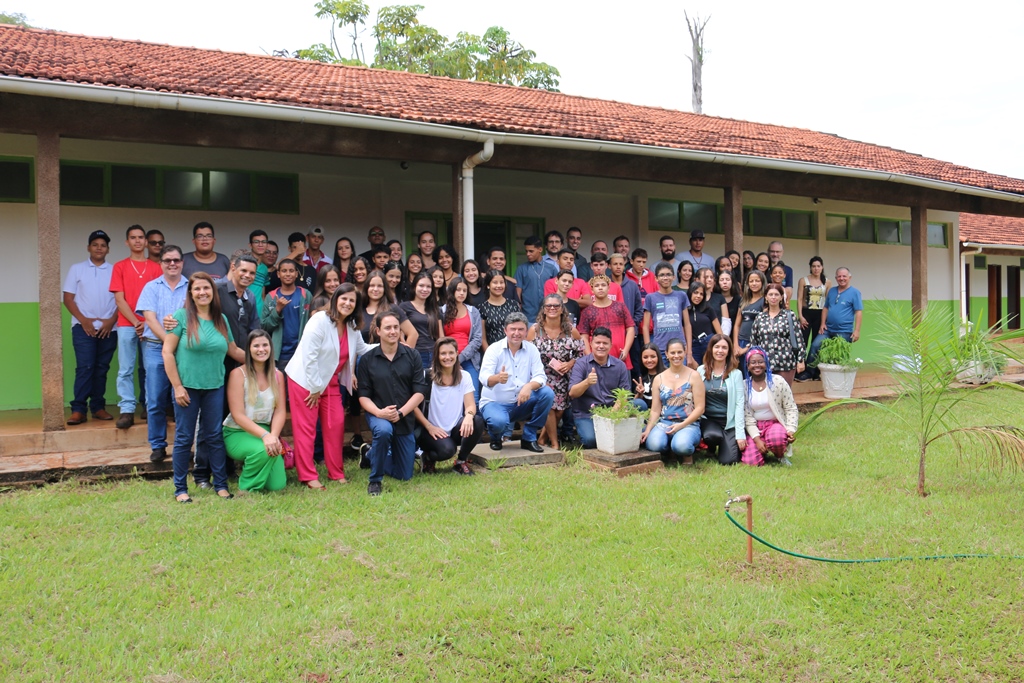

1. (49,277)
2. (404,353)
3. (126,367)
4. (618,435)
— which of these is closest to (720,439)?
(618,435)

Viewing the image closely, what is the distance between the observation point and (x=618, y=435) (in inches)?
260

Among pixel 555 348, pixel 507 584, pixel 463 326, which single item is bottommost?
pixel 507 584

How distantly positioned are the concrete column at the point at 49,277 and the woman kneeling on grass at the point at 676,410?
4.96 metres

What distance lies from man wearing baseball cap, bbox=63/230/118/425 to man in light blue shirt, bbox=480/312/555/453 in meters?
3.36

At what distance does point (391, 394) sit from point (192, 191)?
4.48 meters

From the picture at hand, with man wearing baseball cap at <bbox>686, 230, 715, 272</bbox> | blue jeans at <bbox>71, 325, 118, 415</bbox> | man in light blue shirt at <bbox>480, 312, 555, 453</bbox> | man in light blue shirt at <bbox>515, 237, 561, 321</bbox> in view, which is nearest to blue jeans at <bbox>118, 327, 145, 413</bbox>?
blue jeans at <bbox>71, 325, 118, 415</bbox>

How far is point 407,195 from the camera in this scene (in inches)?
399

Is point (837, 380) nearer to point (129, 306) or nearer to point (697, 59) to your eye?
point (129, 306)

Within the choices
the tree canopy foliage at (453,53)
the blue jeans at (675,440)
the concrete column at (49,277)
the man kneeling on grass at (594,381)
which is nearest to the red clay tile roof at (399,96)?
the concrete column at (49,277)

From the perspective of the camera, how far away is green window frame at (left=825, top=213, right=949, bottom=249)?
1415cm

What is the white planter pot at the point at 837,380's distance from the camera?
32.4 feet

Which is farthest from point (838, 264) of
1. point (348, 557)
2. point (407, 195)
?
point (348, 557)

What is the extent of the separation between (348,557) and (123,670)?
1397 millimetres

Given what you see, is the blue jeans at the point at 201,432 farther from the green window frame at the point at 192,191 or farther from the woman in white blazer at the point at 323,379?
the green window frame at the point at 192,191
